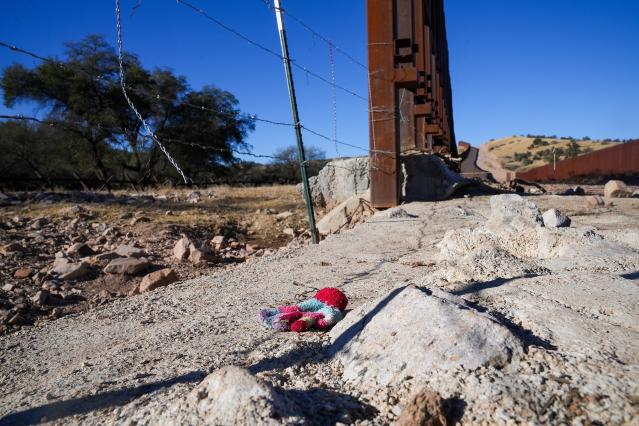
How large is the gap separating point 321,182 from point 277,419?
6.14 meters

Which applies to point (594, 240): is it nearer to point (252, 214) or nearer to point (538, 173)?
point (252, 214)

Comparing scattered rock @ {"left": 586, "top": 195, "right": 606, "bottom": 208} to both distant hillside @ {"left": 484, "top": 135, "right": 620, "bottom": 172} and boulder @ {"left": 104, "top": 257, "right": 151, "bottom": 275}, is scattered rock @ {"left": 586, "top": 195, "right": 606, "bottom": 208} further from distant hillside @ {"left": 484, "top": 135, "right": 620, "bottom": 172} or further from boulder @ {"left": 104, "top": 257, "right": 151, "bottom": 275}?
distant hillside @ {"left": 484, "top": 135, "right": 620, "bottom": 172}

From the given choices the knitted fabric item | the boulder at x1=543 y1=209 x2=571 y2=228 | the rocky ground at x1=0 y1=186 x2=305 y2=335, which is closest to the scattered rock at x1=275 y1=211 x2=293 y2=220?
the rocky ground at x1=0 y1=186 x2=305 y2=335

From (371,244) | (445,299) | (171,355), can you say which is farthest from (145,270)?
(445,299)

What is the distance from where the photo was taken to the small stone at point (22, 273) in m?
4.29

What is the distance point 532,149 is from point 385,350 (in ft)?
156

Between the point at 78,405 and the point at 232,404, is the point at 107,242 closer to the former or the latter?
the point at 78,405

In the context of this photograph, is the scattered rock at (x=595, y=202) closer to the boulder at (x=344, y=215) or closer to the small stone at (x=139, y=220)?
the boulder at (x=344, y=215)

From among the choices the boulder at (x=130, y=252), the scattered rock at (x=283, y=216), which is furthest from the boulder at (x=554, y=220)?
the scattered rock at (x=283, y=216)

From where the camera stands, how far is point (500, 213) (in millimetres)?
3150

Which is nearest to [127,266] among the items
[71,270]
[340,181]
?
[71,270]

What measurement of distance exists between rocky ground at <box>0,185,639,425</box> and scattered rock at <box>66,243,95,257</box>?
256 centimetres

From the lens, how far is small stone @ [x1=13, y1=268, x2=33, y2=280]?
14.1 ft

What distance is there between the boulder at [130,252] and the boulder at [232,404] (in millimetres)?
4077
